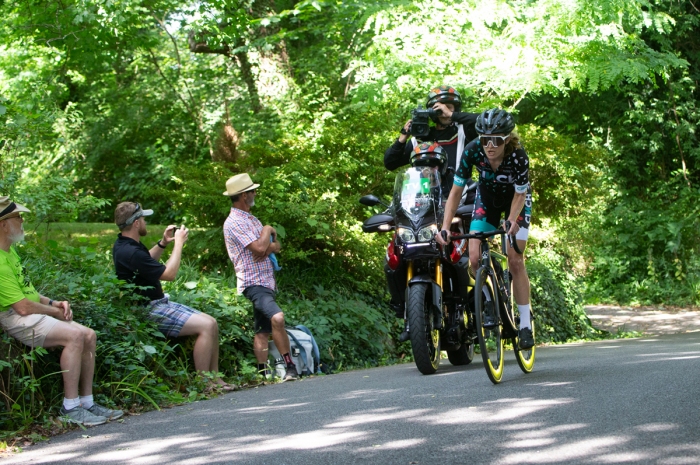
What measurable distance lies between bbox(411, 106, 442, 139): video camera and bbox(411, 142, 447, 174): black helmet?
186 millimetres

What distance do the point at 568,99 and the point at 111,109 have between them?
11443 mm

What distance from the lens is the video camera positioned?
8602mm

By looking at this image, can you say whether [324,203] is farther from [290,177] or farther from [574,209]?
[574,209]

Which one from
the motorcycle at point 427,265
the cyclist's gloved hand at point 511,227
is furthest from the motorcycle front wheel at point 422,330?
the cyclist's gloved hand at point 511,227

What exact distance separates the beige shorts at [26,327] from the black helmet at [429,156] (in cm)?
373

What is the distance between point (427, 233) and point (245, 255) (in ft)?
7.12

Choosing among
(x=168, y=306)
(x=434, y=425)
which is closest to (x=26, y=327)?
(x=168, y=306)

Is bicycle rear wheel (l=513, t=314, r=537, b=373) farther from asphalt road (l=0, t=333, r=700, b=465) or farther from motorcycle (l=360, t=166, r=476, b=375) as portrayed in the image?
motorcycle (l=360, t=166, r=476, b=375)

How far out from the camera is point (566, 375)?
7.34m

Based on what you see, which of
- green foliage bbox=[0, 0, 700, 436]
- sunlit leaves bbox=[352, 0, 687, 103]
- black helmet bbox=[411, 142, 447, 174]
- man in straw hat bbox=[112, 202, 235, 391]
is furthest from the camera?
sunlit leaves bbox=[352, 0, 687, 103]

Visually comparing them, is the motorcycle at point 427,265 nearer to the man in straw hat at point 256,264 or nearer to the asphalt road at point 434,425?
the asphalt road at point 434,425

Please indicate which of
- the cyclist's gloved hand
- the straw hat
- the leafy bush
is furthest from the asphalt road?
the leafy bush

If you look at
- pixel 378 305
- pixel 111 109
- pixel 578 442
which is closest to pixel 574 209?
pixel 378 305

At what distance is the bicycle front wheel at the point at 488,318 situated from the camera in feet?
22.5
